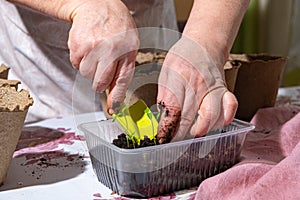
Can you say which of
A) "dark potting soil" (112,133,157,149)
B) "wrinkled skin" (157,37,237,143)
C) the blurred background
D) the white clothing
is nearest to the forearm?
"wrinkled skin" (157,37,237,143)

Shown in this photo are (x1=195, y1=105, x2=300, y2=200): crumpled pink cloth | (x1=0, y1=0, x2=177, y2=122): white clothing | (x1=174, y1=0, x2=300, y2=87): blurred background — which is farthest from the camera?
(x1=174, y1=0, x2=300, y2=87): blurred background

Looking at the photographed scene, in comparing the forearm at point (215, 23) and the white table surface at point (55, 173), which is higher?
the forearm at point (215, 23)

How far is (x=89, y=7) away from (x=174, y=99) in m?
0.15

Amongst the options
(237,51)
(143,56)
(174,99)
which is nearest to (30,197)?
(174,99)

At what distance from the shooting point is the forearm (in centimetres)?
70

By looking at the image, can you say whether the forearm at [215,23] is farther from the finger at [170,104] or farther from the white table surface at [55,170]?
the white table surface at [55,170]

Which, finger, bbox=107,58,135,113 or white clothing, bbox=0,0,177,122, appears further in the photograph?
white clothing, bbox=0,0,177,122

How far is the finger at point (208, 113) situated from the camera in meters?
0.63

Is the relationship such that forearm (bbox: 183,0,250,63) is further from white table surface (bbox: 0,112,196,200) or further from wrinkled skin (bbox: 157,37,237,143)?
white table surface (bbox: 0,112,196,200)

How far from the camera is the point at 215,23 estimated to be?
0.71 meters

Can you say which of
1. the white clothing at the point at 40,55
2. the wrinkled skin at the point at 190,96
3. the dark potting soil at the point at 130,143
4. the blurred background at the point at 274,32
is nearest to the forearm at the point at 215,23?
the wrinkled skin at the point at 190,96

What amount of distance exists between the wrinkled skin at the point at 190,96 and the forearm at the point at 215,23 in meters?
0.03

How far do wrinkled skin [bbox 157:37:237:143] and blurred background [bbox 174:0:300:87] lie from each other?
133 centimetres

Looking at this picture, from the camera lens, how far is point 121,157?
2.02 feet
